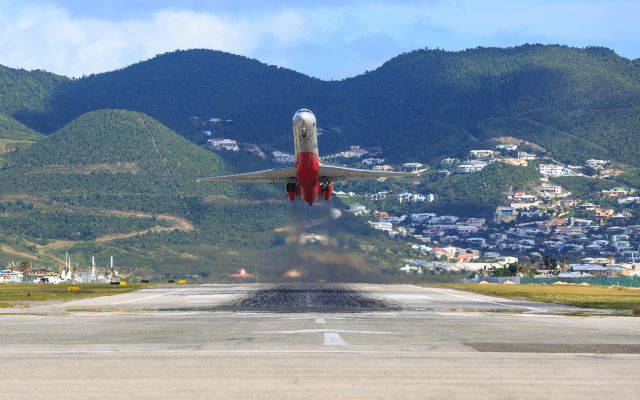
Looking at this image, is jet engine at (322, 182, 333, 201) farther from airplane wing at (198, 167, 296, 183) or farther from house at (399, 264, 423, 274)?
house at (399, 264, 423, 274)

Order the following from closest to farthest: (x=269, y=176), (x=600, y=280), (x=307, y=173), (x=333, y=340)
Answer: (x=333, y=340) → (x=307, y=173) → (x=269, y=176) → (x=600, y=280)

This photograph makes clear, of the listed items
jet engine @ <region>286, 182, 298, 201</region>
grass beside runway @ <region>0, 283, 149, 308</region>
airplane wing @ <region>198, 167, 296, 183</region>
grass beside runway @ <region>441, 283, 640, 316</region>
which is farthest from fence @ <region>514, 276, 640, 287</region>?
airplane wing @ <region>198, 167, 296, 183</region>

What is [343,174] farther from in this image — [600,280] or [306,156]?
[600,280]

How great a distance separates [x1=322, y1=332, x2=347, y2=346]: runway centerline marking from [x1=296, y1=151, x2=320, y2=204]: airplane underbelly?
50465 millimetres

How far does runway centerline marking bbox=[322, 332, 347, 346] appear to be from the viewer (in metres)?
38.6

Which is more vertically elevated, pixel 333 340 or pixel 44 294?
pixel 44 294

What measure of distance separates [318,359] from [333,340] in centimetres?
819

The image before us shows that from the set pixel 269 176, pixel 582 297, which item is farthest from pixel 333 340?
pixel 582 297

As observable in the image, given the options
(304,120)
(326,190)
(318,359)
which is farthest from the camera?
(326,190)

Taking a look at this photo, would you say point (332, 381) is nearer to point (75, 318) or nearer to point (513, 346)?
point (513, 346)

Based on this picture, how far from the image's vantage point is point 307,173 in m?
96.9

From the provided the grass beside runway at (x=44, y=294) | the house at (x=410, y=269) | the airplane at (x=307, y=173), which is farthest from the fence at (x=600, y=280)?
the airplane at (x=307, y=173)

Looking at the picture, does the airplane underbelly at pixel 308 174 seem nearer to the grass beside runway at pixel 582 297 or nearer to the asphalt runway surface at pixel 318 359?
the grass beside runway at pixel 582 297

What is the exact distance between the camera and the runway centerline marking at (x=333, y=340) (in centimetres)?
3857
